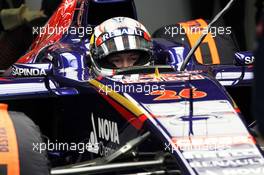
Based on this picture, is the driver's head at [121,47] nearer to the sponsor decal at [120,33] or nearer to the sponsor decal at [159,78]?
the sponsor decal at [120,33]

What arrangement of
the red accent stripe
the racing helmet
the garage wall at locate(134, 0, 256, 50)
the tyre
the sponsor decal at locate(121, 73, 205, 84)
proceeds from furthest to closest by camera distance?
1. the garage wall at locate(134, 0, 256, 50)
2. the racing helmet
3. the sponsor decal at locate(121, 73, 205, 84)
4. the red accent stripe
5. the tyre

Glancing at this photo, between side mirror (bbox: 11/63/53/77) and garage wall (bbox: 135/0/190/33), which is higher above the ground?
side mirror (bbox: 11/63/53/77)

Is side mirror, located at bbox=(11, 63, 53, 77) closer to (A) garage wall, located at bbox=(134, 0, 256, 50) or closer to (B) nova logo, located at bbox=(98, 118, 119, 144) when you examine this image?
(B) nova logo, located at bbox=(98, 118, 119, 144)

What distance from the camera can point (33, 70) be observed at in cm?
417

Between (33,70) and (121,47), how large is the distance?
0.49 meters

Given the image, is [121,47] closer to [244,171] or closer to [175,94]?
[175,94]

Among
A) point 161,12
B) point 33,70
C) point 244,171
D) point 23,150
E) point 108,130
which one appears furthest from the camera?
point 161,12

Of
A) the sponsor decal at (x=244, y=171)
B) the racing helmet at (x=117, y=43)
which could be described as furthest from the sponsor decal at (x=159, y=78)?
the sponsor decal at (x=244, y=171)

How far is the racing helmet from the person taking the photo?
4059 millimetres

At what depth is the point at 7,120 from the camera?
3377 millimetres

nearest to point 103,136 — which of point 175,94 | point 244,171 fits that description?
point 175,94

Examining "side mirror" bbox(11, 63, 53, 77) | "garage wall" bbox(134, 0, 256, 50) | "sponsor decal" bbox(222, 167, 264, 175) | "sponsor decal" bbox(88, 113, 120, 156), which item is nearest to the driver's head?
"side mirror" bbox(11, 63, 53, 77)

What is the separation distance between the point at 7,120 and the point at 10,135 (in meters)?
0.14

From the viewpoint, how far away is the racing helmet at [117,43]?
13.3ft
